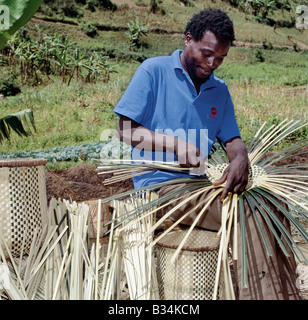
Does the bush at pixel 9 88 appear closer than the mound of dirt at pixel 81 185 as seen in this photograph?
No

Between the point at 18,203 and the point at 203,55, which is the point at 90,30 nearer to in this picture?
the point at 203,55

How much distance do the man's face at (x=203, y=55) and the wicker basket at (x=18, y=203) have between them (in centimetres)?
76

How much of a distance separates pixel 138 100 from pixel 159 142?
8.2 inches

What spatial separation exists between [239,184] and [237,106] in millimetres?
5062

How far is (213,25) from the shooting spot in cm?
155

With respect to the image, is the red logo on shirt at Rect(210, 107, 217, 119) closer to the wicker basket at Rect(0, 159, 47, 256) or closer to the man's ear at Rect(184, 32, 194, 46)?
the man's ear at Rect(184, 32, 194, 46)

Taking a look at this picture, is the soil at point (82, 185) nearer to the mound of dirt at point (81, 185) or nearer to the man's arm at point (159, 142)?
the mound of dirt at point (81, 185)

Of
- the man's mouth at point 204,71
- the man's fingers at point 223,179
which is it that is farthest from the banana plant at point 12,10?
the man's fingers at point 223,179

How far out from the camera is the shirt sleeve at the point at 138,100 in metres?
1.55

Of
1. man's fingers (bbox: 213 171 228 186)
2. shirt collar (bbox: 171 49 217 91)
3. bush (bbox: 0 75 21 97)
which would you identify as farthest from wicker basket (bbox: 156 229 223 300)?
bush (bbox: 0 75 21 97)

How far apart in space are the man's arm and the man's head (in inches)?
14.6

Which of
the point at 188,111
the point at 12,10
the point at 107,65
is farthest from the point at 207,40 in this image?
the point at 107,65
